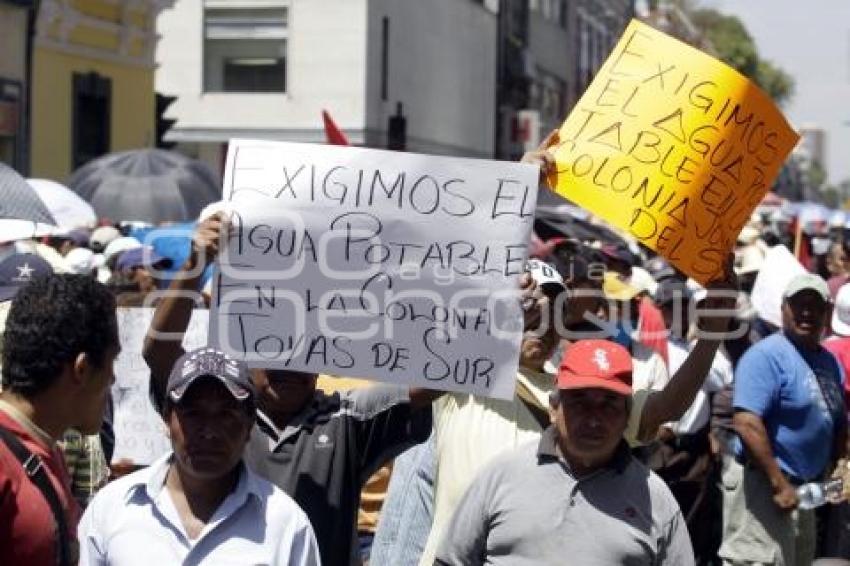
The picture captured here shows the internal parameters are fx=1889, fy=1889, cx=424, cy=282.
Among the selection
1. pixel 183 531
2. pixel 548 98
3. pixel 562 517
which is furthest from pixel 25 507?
pixel 548 98

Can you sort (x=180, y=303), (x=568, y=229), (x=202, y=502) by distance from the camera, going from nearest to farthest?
(x=202, y=502)
(x=180, y=303)
(x=568, y=229)

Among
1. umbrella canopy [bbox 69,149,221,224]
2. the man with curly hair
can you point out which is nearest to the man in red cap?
the man with curly hair

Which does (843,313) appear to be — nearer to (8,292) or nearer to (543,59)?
(8,292)

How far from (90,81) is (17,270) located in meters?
19.0

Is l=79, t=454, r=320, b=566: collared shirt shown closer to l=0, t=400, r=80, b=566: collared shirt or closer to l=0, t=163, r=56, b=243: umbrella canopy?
l=0, t=400, r=80, b=566: collared shirt

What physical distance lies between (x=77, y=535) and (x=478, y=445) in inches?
69.1

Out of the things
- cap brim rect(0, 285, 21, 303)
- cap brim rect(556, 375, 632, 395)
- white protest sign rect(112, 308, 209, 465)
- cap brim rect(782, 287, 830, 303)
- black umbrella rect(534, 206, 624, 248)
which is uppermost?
cap brim rect(0, 285, 21, 303)

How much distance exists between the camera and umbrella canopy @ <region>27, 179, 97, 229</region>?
13531mm

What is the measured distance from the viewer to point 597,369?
4.86 metres

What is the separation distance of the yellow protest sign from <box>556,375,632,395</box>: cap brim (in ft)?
2.19

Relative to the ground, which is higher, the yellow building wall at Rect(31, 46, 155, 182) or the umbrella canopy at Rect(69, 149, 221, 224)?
the yellow building wall at Rect(31, 46, 155, 182)

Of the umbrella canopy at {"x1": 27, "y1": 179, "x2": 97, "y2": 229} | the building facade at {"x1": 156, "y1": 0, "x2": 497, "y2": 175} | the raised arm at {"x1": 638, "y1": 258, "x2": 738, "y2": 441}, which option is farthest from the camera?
the building facade at {"x1": 156, "y1": 0, "x2": 497, "y2": 175}

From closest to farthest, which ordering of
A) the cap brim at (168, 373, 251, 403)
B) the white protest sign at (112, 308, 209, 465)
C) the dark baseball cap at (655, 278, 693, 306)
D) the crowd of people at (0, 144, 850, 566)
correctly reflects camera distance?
the crowd of people at (0, 144, 850, 566), the cap brim at (168, 373, 251, 403), the white protest sign at (112, 308, 209, 465), the dark baseball cap at (655, 278, 693, 306)

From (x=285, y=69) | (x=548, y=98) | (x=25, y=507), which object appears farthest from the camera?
(x=548, y=98)
